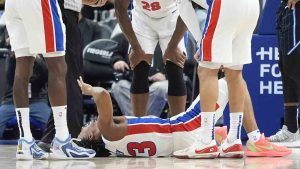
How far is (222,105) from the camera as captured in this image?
18.6ft

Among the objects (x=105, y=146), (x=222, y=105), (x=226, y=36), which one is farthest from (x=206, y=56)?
(x=105, y=146)

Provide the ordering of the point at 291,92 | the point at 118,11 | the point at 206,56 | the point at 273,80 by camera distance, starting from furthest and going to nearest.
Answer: the point at 273,80 → the point at 291,92 → the point at 118,11 → the point at 206,56

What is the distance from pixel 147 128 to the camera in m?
5.43

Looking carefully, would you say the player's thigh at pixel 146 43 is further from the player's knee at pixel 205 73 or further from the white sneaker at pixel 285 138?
the white sneaker at pixel 285 138

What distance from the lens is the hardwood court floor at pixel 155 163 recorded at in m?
4.81

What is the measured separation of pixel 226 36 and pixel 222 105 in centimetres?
67

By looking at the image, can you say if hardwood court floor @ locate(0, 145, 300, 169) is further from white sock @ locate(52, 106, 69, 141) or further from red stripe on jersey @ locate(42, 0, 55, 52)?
red stripe on jersey @ locate(42, 0, 55, 52)

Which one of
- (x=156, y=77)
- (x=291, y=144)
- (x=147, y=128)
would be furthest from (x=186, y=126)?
(x=156, y=77)

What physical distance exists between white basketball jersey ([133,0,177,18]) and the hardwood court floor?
1.31 metres

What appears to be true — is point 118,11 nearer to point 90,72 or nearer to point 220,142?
point 220,142

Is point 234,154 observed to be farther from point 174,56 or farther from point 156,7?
point 156,7

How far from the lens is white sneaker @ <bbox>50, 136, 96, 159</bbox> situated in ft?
17.3

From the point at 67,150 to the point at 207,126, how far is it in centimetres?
97

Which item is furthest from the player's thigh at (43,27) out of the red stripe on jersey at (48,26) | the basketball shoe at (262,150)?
the basketball shoe at (262,150)
